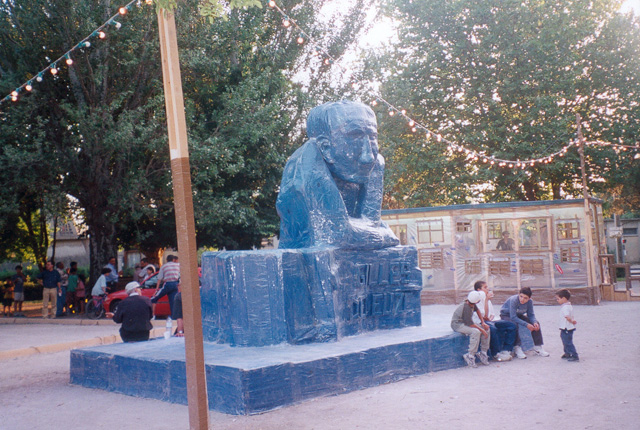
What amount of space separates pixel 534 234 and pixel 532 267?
839mm

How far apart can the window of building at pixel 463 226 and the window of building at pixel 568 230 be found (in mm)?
2169

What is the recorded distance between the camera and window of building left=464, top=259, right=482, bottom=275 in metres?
16.6

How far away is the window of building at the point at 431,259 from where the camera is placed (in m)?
16.9

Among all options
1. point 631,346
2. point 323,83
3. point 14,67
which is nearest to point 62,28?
point 14,67

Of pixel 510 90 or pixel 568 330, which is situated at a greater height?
pixel 510 90

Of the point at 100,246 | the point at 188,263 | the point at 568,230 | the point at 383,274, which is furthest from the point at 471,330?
the point at 100,246

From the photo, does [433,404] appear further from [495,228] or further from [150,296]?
[495,228]

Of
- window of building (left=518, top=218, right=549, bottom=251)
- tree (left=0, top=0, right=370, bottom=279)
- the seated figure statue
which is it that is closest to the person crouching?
the seated figure statue

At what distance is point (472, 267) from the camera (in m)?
16.7

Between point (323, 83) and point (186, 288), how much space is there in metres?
18.0

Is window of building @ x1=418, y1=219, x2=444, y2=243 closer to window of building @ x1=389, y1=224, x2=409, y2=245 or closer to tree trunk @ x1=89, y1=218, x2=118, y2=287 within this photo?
window of building @ x1=389, y1=224, x2=409, y2=245

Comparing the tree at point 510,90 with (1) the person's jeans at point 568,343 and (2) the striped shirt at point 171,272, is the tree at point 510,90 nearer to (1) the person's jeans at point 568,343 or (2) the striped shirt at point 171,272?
(2) the striped shirt at point 171,272

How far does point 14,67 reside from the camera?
16.6 m

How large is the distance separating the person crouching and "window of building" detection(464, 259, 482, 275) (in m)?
8.61
